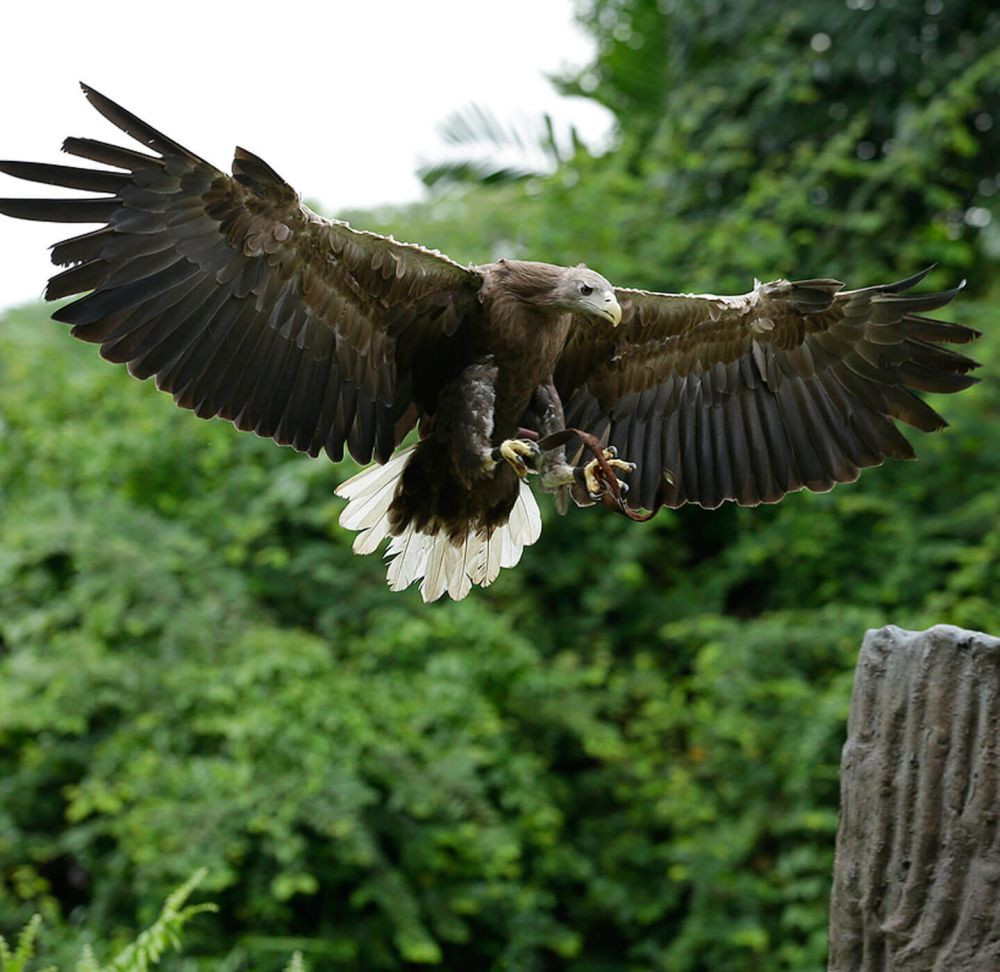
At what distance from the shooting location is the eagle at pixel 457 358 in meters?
3.66

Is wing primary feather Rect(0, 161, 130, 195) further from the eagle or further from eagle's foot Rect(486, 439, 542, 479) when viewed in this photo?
eagle's foot Rect(486, 439, 542, 479)

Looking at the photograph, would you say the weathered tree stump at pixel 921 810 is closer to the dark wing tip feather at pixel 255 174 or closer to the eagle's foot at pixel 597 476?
the eagle's foot at pixel 597 476

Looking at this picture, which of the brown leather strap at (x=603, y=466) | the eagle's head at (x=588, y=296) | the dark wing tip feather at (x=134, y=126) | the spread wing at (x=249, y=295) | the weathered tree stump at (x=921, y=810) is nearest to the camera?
the weathered tree stump at (x=921, y=810)

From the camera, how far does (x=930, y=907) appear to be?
3113 mm

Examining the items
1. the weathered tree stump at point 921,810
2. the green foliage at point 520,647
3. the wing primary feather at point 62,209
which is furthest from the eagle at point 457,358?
the green foliage at point 520,647

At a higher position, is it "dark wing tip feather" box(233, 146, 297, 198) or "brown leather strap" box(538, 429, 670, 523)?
"dark wing tip feather" box(233, 146, 297, 198)

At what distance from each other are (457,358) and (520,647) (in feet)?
10.1

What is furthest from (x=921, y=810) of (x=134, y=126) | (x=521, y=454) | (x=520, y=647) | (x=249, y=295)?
(x=520, y=647)

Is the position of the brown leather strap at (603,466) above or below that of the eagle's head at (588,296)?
below

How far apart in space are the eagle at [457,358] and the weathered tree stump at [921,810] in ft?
2.88

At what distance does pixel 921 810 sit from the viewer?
3162 millimetres

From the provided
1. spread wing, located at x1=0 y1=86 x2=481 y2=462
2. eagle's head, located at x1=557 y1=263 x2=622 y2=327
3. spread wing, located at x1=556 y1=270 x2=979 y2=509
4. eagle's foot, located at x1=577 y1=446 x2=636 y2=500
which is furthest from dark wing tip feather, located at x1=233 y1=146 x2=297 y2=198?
spread wing, located at x1=556 y1=270 x2=979 y2=509

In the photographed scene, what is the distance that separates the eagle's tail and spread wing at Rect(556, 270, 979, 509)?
0.47 m

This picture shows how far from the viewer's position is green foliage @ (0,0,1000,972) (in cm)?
634
